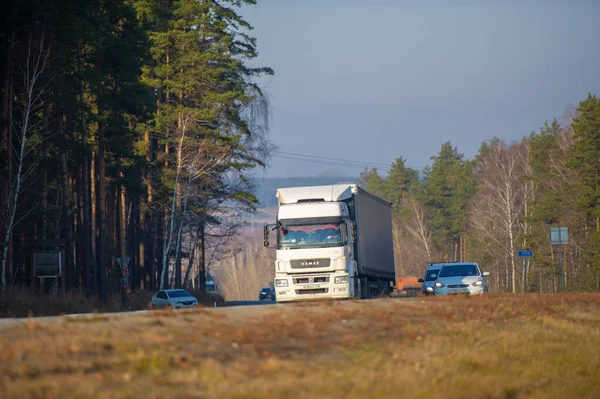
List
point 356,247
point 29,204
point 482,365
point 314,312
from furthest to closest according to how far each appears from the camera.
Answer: point 29,204, point 356,247, point 314,312, point 482,365

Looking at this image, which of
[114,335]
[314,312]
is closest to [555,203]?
[314,312]

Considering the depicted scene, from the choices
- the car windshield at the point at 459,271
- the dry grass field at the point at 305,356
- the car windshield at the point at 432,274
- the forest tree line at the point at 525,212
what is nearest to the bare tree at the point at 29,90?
the car windshield at the point at 432,274

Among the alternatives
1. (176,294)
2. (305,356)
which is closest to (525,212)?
(176,294)

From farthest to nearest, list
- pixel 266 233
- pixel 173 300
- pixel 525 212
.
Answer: pixel 525 212, pixel 173 300, pixel 266 233

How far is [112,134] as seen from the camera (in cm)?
4447

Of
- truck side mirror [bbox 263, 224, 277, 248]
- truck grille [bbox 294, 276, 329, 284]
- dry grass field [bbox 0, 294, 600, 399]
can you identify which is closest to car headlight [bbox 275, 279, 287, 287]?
truck grille [bbox 294, 276, 329, 284]

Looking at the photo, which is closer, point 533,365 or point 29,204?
point 533,365

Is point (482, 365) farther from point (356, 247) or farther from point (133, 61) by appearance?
point (133, 61)

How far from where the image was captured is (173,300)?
41.8m

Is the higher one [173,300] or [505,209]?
[505,209]

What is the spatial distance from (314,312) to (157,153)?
41.2 meters

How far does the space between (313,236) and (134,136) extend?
27834mm

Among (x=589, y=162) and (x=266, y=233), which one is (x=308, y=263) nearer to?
(x=266, y=233)

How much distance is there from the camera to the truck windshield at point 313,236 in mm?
27047
